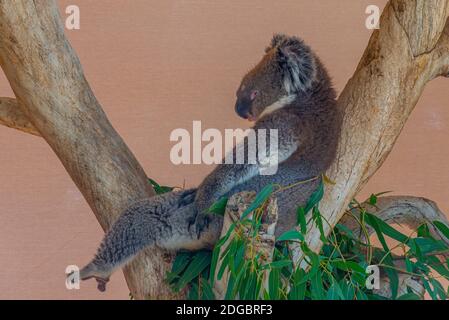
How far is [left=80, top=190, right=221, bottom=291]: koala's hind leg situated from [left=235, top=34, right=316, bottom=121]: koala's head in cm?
57

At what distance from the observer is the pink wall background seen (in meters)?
4.05

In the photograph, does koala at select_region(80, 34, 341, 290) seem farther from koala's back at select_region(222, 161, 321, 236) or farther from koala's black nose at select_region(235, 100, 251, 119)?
koala's black nose at select_region(235, 100, 251, 119)

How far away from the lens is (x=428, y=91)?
4121mm

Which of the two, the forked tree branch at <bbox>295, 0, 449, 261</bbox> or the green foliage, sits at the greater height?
the forked tree branch at <bbox>295, 0, 449, 261</bbox>

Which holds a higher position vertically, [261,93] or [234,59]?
[234,59]

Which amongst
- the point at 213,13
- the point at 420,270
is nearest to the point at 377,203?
the point at 420,270

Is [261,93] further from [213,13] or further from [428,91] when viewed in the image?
[428,91]

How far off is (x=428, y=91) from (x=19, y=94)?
2.40 m

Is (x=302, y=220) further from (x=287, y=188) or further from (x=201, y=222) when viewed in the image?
(x=201, y=222)

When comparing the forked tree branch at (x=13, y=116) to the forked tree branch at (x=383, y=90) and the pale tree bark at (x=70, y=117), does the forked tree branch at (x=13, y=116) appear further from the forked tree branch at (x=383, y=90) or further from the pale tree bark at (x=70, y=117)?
the forked tree branch at (x=383, y=90)

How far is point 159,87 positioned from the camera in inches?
160

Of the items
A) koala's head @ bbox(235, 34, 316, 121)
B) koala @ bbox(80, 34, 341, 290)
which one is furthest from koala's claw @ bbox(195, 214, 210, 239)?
koala's head @ bbox(235, 34, 316, 121)

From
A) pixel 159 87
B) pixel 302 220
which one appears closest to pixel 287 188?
pixel 302 220
